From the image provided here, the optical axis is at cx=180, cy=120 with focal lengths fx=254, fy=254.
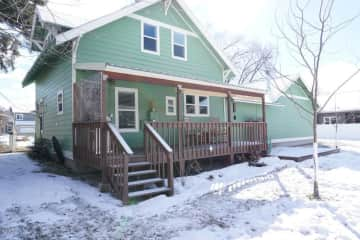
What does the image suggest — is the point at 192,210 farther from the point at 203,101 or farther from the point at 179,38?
the point at 179,38

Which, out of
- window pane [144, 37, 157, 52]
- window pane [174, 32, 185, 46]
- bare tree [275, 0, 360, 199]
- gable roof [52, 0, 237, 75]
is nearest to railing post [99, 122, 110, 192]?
gable roof [52, 0, 237, 75]

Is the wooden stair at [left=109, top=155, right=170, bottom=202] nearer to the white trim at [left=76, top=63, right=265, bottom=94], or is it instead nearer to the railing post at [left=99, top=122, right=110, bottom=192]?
the railing post at [left=99, top=122, right=110, bottom=192]

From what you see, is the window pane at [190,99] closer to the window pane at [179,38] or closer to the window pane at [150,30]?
the window pane at [179,38]

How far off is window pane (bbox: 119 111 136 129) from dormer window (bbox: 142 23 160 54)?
2.63m

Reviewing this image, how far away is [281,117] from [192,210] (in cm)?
1352

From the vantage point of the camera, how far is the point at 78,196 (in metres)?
5.54

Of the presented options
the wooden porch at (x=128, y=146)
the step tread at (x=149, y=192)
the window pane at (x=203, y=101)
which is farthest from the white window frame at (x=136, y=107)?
the step tread at (x=149, y=192)

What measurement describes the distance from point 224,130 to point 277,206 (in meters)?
4.75

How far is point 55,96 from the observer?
32.8 ft

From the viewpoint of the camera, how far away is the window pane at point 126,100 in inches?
351

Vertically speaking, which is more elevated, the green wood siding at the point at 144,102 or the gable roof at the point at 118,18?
the gable roof at the point at 118,18

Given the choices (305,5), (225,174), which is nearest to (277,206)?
(225,174)

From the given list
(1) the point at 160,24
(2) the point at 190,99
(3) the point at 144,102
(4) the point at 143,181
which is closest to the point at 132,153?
(4) the point at 143,181

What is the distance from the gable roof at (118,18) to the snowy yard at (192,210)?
408 cm
